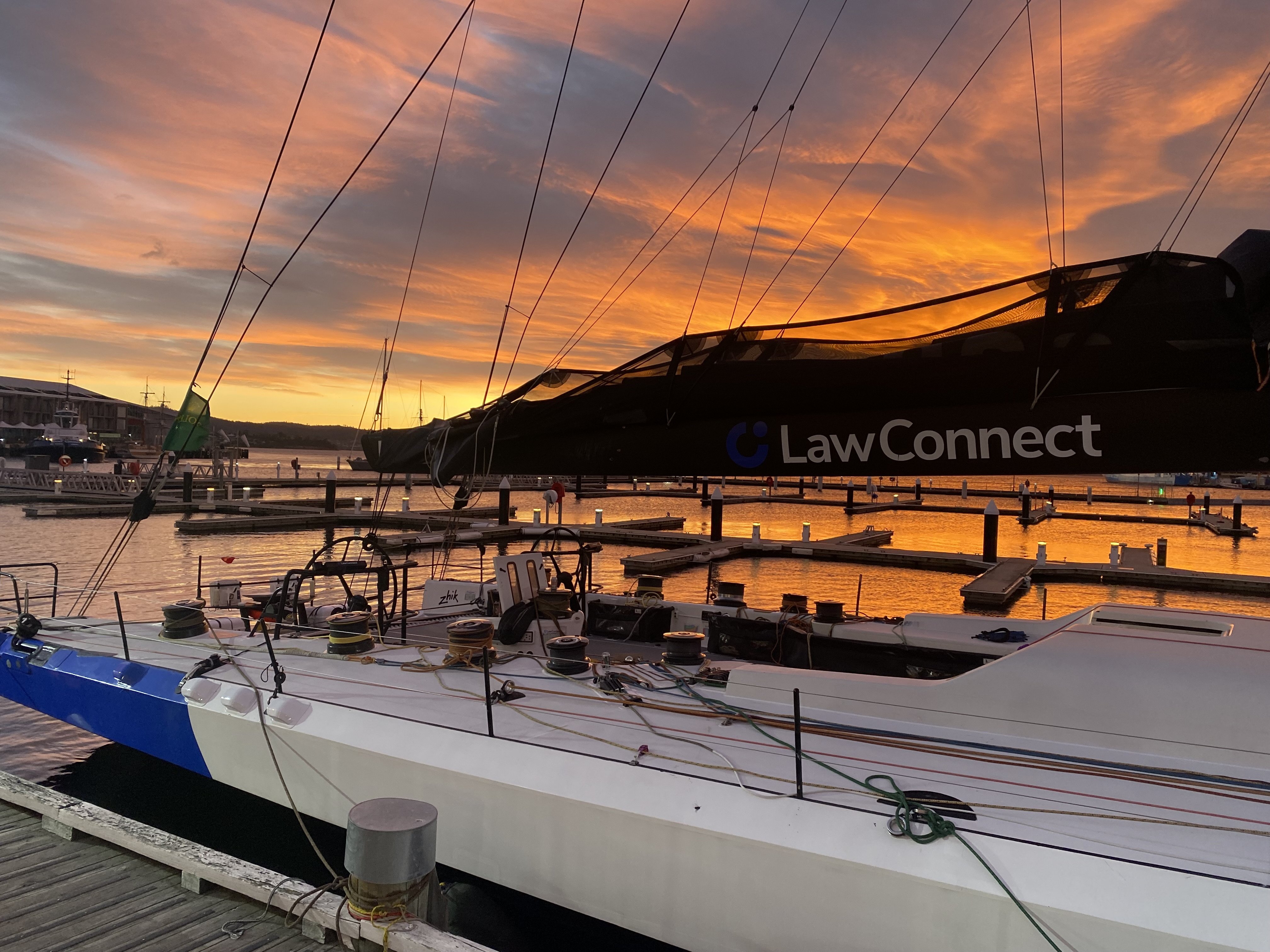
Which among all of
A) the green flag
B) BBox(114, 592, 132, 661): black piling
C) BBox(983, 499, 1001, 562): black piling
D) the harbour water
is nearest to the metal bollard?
the harbour water

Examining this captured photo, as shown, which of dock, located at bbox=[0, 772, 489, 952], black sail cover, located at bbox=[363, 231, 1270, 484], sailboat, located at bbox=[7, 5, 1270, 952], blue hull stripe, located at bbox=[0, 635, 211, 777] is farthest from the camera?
blue hull stripe, located at bbox=[0, 635, 211, 777]

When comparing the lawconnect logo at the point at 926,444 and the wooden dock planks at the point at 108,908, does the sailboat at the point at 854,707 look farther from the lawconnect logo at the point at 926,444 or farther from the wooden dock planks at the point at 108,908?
the wooden dock planks at the point at 108,908

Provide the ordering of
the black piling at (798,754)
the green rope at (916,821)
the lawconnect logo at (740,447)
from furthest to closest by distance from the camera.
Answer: the lawconnect logo at (740,447) < the black piling at (798,754) < the green rope at (916,821)

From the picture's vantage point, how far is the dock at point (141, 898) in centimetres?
351

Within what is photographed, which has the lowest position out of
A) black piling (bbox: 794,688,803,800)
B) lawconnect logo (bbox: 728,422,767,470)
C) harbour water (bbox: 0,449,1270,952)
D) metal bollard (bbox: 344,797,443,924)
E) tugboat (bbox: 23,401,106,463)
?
harbour water (bbox: 0,449,1270,952)

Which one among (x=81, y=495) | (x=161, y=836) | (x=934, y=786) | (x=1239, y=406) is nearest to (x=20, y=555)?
(x=81, y=495)

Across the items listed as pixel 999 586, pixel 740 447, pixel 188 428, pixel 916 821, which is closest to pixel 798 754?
pixel 916 821

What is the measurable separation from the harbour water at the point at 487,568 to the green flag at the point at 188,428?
288cm

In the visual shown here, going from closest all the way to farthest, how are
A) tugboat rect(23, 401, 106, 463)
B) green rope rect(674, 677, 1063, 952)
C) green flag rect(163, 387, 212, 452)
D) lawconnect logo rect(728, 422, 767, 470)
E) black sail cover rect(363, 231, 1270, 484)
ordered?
green rope rect(674, 677, 1063, 952), black sail cover rect(363, 231, 1270, 484), lawconnect logo rect(728, 422, 767, 470), green flag rect(163, 387, 212, 452), tugboat rect(23, 401, 106, 463)

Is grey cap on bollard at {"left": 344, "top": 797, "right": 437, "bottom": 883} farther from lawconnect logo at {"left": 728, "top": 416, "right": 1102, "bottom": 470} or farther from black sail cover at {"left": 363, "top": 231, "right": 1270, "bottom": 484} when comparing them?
lawconnect logo at {"left": 728, "top": 416, "right": 1102, "bottom": 470}

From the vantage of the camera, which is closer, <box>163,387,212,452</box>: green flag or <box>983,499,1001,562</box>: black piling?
<box>163,387,212,452</box>: green flag

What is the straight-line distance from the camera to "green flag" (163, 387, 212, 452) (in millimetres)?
7461

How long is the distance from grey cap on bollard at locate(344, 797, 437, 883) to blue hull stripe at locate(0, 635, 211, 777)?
114 inches

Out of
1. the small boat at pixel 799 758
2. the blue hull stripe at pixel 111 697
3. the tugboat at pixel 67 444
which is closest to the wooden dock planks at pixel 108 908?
the small boat at pixel 799 758
